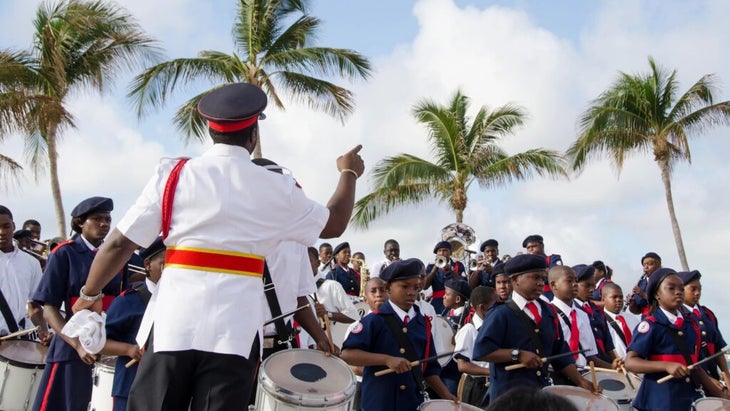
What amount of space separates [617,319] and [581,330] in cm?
229

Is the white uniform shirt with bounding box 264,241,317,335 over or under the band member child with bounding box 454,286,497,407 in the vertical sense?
over

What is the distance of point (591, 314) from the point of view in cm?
1035

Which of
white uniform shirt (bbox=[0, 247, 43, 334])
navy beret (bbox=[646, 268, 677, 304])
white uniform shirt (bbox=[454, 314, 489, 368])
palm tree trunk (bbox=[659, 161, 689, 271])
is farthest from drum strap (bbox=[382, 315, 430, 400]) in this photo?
palm tree trunk (bbox=[659, 161, 689, 271])

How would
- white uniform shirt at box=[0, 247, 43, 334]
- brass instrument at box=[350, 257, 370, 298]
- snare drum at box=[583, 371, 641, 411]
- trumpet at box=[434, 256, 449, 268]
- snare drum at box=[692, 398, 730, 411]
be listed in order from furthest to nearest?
brass instrument at box=[350, 257, 370, 298]
trumpet at box=[434, 256, 449, 268]
white uniform shirt at box=[0, 247, 43, 334]
snare drum at box=[583, 371, 641, 411]
snare drum at box=[692, 398, 730, 411]

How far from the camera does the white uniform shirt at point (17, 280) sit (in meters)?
9.58

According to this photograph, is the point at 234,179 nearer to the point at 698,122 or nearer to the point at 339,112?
the point at 339,112

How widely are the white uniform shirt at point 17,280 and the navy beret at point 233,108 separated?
6448 millimetres

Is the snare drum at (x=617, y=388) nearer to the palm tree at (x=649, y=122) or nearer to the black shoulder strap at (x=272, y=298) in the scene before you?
the black shoulder strap at (x=272, y=298)

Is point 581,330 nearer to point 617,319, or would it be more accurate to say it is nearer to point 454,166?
point 617,319

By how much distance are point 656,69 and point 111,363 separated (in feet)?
84.7

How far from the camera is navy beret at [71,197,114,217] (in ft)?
23.2

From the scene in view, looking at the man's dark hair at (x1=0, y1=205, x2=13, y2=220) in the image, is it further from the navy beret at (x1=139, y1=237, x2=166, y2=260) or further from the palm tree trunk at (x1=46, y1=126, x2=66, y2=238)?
the palm tree trunk at (x1=46, y1=126, x2=66, y2=238)

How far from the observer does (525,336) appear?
782cm

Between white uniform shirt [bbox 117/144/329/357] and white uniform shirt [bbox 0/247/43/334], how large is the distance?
21.4ft
